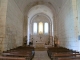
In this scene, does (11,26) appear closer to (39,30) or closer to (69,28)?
(69,28)

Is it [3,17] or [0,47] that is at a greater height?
[3,17]

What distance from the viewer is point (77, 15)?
5.69 meters

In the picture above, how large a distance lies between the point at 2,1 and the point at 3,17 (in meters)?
0.93

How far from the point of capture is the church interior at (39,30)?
522 cm

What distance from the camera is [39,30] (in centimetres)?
1927

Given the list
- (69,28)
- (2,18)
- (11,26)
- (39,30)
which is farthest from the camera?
(39,30)

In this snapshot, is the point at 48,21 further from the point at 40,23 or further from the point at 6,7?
the point at 6,7

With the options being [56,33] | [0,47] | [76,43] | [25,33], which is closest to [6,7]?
[0,47]

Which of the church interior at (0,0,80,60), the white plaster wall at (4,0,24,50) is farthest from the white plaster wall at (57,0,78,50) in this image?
the white plaster wall at (4,0,24,50)

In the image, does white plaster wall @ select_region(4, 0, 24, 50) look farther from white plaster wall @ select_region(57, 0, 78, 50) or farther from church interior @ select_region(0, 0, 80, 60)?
white plaster wall @ select_region(57, 0, 78, 50)

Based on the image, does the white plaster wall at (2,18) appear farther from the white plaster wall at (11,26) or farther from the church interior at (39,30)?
the white plaster wall at (11,26)

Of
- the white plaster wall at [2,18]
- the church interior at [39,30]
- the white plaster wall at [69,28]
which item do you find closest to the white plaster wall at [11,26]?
the church interior at [39,30]

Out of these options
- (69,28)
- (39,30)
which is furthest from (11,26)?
(39,30)

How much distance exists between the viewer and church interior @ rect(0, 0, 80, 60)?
5.22 m
